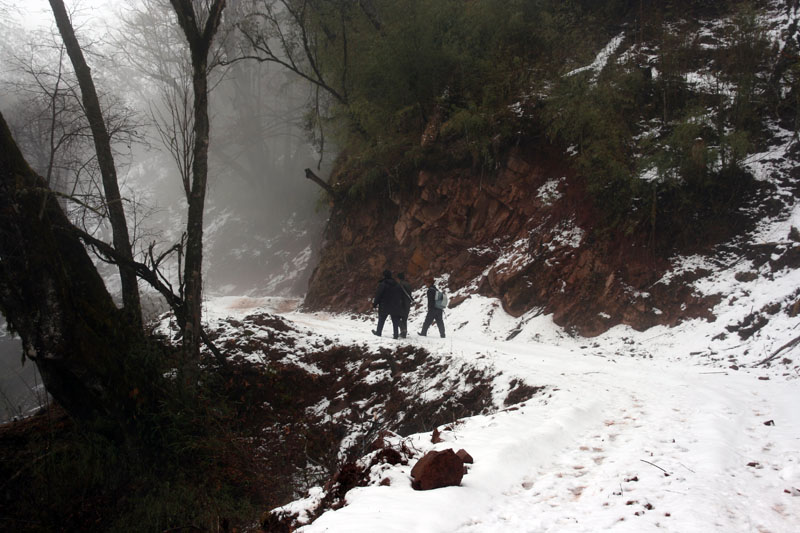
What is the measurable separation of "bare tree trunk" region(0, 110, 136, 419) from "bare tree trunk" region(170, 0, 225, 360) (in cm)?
122

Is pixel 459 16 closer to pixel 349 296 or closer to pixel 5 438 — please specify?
pixel 349 296

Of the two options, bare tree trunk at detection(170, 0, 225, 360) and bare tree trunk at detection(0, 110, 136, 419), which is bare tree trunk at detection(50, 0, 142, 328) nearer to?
bare tree trunk at detection(170, 0, 225, 360)

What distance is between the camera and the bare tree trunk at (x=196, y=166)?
22.8ft

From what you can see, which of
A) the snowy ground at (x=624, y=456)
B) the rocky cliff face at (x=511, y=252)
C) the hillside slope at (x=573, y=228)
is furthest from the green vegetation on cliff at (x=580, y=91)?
the snowy ground at (x=624, y=456)

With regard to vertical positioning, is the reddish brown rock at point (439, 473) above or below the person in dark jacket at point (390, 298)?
below

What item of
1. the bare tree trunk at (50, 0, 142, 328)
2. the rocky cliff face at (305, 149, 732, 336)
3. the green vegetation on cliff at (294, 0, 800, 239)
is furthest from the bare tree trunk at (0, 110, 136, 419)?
the green vegetation on cliff at (294, 0, 800, 239)

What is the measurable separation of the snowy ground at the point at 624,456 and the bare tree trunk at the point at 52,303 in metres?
3.71

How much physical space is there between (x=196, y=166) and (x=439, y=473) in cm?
619

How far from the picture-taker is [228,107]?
4200cm

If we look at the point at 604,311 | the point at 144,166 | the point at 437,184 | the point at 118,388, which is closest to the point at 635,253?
the point at 604,311

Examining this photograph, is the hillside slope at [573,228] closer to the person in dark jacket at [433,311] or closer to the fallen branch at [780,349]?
the fallen branch at [780,349]

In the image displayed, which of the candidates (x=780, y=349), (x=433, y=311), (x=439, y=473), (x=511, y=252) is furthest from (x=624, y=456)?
(x=511, y=252)

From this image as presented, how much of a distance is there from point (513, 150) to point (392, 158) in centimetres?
511

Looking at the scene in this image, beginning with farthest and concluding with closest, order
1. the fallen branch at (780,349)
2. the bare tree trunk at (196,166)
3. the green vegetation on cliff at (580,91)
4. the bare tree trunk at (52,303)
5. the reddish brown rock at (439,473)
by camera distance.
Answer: the green vegetation on cliff at (580,91) → the fallen branch at (780,349) → the bare tree trunk at (196,166) → the bare tree trunk at (52,303) → the reddish brown rock at (439,473)
